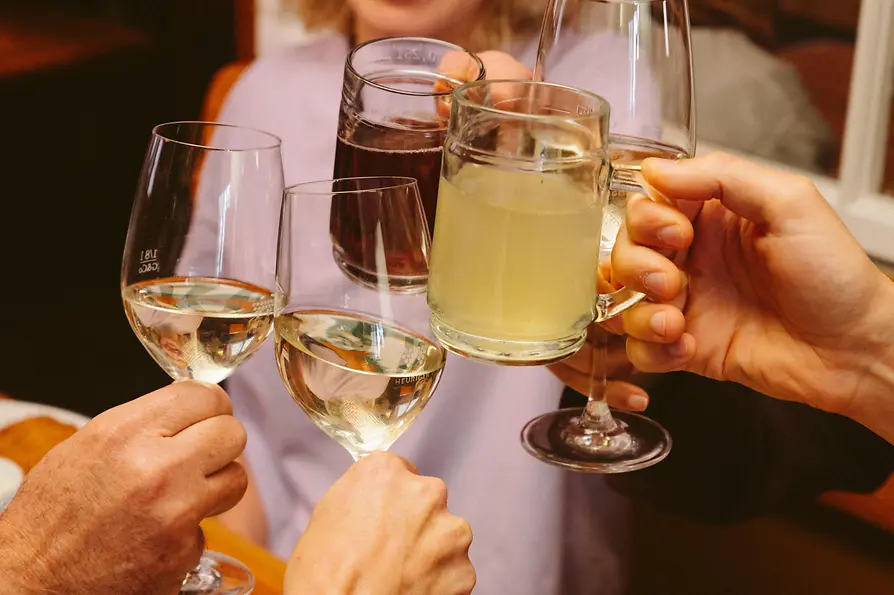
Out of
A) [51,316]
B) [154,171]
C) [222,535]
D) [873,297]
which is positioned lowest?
[51,316]

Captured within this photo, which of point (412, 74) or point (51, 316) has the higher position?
point (412, 74)

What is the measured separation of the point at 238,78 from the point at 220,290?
114 centimetres

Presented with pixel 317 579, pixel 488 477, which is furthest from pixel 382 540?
pixel 488 477

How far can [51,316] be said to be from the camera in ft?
10.6

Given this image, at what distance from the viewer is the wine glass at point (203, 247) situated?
825mm

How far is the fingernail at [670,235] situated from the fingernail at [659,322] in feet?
0.33

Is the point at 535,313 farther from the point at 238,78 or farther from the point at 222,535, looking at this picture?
the point at 238,78

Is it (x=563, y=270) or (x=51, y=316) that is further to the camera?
(x=51, y=316)

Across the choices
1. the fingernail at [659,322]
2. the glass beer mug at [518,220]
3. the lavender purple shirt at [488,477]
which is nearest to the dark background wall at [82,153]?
the lavender purple shirt at [488,477]

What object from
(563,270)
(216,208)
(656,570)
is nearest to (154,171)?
(216,208)

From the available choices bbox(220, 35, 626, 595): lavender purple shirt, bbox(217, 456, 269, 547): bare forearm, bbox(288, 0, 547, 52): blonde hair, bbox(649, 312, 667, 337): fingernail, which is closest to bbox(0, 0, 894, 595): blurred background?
bbox(220, 35, 626, 595): lavender purple shirt

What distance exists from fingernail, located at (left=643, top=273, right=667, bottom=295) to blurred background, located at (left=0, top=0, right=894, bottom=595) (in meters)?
1.03

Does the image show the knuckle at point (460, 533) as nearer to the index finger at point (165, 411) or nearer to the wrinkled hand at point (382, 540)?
the wrinkled hand at point (382, 540)

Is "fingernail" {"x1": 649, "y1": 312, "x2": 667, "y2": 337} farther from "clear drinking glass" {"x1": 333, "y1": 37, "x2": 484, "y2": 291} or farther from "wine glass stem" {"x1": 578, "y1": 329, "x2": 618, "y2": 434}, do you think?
"clear drinking glass" {"x1": 333, "y1": 37, "x2": 484, "y2": 291}
